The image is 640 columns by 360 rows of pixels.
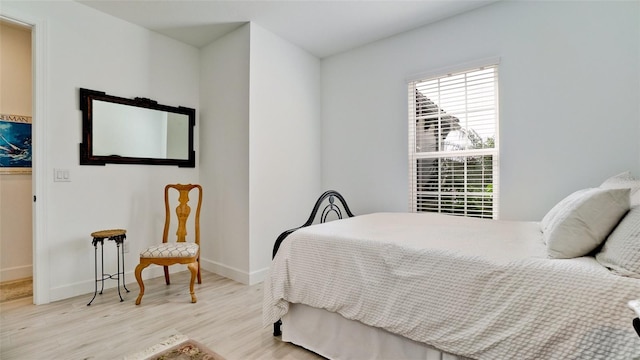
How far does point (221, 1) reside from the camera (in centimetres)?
277

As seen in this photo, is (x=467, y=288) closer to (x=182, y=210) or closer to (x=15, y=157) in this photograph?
(x=182, y=210)

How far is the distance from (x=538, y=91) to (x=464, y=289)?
2202mm

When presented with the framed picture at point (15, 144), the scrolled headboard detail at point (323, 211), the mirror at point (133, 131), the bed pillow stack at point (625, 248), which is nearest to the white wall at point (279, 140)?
the scrolled headboard detail at point (323, 211)

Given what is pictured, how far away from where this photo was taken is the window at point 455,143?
284 centimetres

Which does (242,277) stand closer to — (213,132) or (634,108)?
(213,132)

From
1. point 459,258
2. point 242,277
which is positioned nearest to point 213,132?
point 242,277

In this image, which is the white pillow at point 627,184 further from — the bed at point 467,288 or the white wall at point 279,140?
the white wall at point 279,140

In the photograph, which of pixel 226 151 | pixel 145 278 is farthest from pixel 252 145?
pixel 145 278

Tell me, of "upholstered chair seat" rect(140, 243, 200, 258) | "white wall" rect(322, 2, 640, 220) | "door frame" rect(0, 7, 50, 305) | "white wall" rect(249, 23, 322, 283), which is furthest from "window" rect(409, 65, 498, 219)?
"door frame" rect(0, 7, 50, 305)

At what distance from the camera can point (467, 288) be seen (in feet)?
4.14

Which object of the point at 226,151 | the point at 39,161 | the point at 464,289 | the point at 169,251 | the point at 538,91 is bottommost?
the point at 169,251

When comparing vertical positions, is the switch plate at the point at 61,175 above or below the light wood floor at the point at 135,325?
above

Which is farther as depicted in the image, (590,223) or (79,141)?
(79,141)

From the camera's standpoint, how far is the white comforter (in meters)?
1.02
